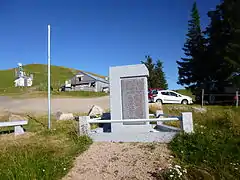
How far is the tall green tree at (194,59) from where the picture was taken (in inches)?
1202

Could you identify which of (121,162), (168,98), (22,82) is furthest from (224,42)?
(22,82)

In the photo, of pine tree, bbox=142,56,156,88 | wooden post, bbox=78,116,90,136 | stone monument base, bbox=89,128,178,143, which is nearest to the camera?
stone monument base, bbox=89,128,178,143

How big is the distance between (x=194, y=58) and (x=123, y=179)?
95.2 ft

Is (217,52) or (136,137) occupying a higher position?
(217,52)

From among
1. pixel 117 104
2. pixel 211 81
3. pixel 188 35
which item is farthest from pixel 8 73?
pixel 117 104

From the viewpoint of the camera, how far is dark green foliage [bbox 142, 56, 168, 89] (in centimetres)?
4594

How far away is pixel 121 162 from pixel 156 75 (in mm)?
42291

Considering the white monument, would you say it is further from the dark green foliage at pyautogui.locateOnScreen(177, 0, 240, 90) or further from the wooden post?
the dark green foliage at pyautogui.locateOnScreen(177, 0, 240, 90)

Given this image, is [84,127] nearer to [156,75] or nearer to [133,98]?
[133,98]

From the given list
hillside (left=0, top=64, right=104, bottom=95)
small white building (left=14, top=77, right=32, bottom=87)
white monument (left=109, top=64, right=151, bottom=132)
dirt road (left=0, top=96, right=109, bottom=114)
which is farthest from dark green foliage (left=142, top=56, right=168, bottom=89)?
small white building (left=14, top=77, right=32, bottom=87)

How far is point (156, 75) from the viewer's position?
46969 millimetres

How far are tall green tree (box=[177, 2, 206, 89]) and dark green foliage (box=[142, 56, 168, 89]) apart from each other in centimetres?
931

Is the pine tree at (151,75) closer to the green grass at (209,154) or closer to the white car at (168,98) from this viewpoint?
the white car at (168,98)

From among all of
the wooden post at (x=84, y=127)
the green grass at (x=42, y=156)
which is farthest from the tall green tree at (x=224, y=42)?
the green grass at (x=42, y=156)
